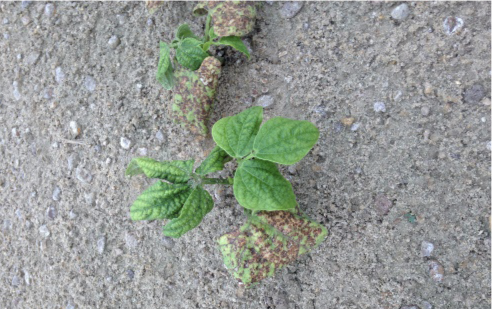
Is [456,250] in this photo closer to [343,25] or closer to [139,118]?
[343,25]

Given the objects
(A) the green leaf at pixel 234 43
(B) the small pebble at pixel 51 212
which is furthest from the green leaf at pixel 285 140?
(B) the small pebble at pixel 51 212

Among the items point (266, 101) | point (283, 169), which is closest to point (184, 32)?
point (266, 101)

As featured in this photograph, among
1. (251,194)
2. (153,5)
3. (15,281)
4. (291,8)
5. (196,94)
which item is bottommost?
(15,281)

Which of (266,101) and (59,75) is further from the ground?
(59,75)

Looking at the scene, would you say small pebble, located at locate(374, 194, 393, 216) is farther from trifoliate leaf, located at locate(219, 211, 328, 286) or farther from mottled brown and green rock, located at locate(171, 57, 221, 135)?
mottled brown and green rock, located at locate(171, 57, 221, 135)

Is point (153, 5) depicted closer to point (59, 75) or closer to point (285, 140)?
point (59, 75)

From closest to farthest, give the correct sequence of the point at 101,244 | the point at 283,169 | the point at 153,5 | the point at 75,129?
the point at 283,169
the point at 153,5
the point at 101,244
the point at 75,129

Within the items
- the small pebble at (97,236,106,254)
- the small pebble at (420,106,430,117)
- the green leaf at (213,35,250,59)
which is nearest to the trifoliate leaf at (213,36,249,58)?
the green leaf at (213,35,250,59)

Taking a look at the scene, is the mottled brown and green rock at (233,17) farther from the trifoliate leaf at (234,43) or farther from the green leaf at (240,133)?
the green leaf at (240,133)

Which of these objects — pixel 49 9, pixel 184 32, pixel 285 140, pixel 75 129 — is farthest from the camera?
pixel 49 9
